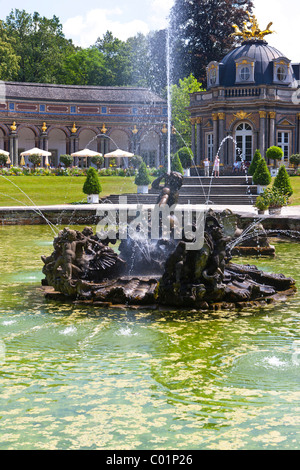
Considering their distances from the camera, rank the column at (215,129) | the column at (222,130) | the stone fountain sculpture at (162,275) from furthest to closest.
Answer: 1. the column at (215,129)
2. the column at (222,130)
3. the stone fountain sculpture at (162,275)

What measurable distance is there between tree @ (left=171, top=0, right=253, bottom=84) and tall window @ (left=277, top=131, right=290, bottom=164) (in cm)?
1363

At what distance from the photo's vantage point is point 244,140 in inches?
1583

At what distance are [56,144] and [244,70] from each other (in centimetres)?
2107

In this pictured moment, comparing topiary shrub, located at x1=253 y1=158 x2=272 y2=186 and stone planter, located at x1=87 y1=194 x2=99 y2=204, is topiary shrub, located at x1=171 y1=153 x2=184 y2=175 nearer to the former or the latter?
topiary shrub, located at x1=253 y1=158 x2=272 y2=186

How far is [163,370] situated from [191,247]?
109 inches

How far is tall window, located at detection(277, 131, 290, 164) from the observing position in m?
40.4

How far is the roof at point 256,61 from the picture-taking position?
4040 cm

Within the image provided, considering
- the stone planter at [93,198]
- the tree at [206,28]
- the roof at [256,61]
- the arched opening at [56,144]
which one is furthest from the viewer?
the arched opening at [56,144]

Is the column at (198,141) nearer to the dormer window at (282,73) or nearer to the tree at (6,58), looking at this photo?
the dormer window at (282,73)

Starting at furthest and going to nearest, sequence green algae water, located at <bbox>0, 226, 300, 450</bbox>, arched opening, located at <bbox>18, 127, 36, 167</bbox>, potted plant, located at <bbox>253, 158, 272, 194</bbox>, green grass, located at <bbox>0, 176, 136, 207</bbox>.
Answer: arched opening, located at <bbox>18, 127, 36, 167</bbox> → potted plant, located at <bbox>253, 158, 272, 194</bbox> → green grass, located at <bbox>0, 176, 136, 207</bbox> → green algae water, located at <bbox>0, 226, 300, 450</bbox>

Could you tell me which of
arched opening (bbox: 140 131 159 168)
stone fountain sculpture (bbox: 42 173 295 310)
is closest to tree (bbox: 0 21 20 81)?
arched opening (bbox: 140 131 159 168)

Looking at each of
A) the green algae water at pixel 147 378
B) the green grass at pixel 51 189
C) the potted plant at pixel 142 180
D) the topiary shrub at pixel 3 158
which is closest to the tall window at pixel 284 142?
the green grass at pixel 51 189

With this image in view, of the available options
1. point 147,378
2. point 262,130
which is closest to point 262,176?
point 262,130
